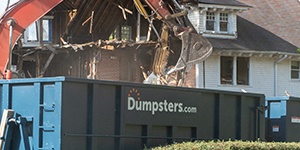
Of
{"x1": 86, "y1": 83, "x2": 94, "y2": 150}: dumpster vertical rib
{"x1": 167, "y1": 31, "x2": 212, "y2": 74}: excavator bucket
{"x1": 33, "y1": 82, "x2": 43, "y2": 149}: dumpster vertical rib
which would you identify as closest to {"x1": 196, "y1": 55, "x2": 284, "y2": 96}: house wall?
{"x1": 167, "y1": 31, "x2": 212, "y2": 74}: excavator bucket

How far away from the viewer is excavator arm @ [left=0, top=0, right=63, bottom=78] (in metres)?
14.8

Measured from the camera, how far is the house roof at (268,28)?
→ 111 ft

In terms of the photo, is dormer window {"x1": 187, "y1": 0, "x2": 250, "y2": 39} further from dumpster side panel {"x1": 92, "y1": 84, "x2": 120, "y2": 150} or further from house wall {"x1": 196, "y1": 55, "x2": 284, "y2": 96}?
dumpster side panel {"x1": 92, "y1": 84, "x2": 120, "y2": 150}

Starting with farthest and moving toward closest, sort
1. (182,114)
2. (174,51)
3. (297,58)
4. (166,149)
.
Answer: (297,58)
(174,51)
(182,114)
(166,149)

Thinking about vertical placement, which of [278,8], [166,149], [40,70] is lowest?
[166,149]

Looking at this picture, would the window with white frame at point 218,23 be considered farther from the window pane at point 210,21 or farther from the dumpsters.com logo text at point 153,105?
the dumpsters.com logo text at point 153,105

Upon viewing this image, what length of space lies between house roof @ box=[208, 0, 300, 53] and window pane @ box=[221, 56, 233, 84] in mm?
776

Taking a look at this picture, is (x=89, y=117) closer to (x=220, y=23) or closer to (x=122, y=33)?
(x=122, y=33)

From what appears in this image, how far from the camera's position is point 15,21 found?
15266mm

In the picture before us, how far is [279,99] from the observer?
14.9 metres

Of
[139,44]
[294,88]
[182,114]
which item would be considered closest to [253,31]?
[294,88]

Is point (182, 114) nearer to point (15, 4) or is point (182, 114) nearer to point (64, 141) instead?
point (64, 141)

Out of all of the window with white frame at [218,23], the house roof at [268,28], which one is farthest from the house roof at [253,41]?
the window with white frame at [218,23]

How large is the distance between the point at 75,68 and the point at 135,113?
11.5 meters
